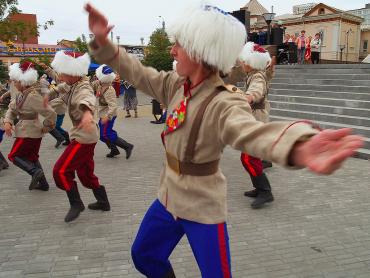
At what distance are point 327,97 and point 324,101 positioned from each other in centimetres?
41

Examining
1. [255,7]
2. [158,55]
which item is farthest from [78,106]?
[255,7]

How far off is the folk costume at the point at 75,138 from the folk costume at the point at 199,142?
1.79 m

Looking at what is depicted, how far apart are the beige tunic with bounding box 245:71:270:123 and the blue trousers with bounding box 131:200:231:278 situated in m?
2.62

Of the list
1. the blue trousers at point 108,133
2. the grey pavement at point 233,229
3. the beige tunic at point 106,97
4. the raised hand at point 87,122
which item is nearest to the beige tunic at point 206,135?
the raised hand at point 87,122

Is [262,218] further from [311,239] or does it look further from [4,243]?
[4,243]

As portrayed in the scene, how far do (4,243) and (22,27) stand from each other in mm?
7996

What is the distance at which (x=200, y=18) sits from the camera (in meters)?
1.85

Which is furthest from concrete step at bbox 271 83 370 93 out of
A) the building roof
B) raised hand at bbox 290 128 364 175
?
the building roof

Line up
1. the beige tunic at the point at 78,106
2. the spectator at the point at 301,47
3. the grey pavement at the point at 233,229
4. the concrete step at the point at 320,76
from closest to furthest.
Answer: the grey pavement at the point at 233,229
the beige tunic at the point at 78,106
the concrete step at the point at 320,76
the spectator at the point at 301,47

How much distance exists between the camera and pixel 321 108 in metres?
9.22

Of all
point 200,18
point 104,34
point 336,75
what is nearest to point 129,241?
point 104,34

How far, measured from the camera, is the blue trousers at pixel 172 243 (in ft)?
6.44

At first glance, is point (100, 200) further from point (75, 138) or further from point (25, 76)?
point (25, 76)

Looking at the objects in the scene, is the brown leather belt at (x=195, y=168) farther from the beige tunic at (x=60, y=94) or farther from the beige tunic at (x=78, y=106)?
the beige tunic at (x=60, y=94)
